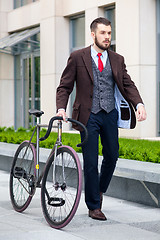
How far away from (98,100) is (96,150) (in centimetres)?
50

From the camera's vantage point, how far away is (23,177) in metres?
6.21

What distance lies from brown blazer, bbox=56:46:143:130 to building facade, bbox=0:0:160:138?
973 cm

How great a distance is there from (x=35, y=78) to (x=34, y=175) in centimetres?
1744

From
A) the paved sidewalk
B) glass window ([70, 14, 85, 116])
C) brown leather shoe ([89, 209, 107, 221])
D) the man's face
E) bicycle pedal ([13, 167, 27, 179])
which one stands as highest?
glass window ([70, 14, 85, 116])

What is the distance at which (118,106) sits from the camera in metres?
5.89

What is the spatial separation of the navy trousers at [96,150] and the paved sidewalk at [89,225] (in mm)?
284

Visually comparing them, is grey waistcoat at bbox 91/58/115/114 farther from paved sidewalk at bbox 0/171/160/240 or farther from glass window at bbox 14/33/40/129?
glass window at bbox 14/33/40/129

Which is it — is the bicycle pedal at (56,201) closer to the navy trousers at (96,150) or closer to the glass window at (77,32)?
the navy trousers at (96,150)

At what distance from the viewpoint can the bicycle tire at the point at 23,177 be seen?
608 cm

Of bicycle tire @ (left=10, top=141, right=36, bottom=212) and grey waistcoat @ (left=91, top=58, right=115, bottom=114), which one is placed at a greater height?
grey waistcoat @ (left=91, top=58, right=115, bottom=114)

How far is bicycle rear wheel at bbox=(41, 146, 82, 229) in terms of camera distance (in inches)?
207

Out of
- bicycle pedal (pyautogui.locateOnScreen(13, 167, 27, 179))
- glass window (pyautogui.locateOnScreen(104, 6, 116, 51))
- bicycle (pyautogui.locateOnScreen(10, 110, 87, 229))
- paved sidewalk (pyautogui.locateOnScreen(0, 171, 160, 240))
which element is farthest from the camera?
glass window (pyautogui.locateOnScreen(104, 6, 116, 51))

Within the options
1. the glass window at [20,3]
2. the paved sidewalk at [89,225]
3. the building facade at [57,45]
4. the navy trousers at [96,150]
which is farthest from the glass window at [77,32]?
the navy trousers at [96,150]

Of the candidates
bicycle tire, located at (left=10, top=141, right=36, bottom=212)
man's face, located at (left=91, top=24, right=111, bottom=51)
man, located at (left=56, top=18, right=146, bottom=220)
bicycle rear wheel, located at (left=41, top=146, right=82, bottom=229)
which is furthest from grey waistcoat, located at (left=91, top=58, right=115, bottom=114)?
bicycle tire, located at (left=10, top=141, right=36, bottom=212)
